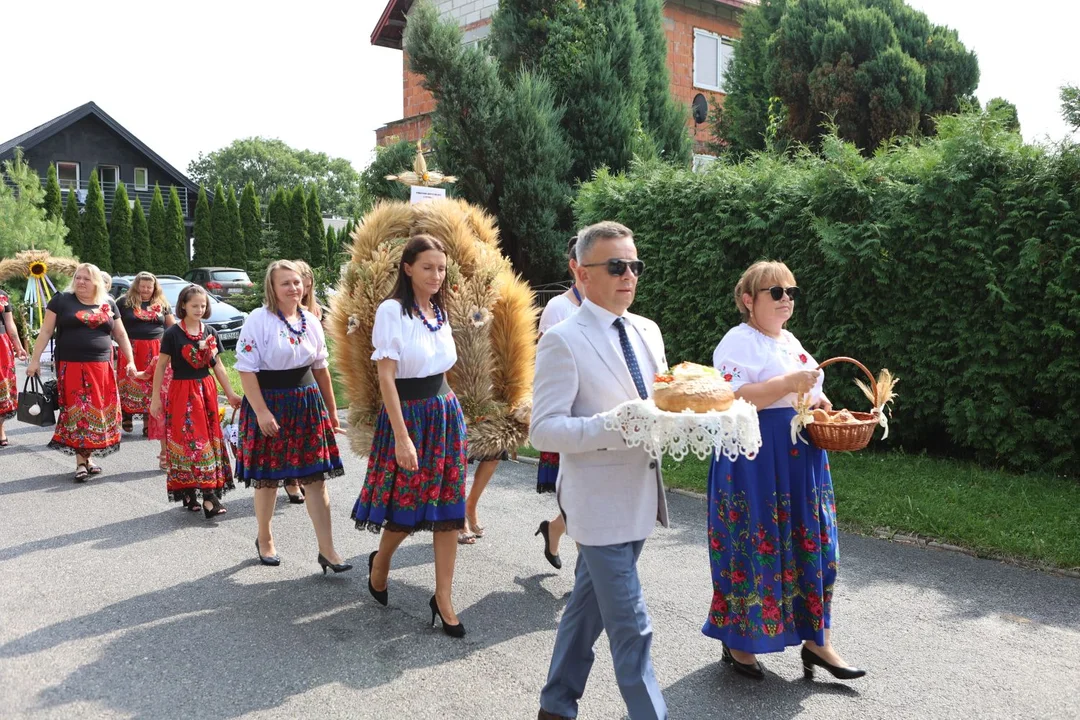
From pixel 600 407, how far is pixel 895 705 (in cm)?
199

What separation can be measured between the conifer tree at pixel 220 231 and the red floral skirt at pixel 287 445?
114 feet

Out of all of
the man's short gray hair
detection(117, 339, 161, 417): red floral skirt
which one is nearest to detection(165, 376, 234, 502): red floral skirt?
detection(117, 339, 161, 417): red floral skirt

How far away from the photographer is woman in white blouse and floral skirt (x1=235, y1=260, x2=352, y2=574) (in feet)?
18.5

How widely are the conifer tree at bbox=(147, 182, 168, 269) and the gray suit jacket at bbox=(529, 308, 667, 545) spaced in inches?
1487

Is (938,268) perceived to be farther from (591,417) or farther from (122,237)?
(122,237)

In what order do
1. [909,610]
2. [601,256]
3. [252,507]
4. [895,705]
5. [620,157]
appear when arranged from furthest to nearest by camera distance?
[620,157]
[252,507]
[909,610]
[895,705]
[601,256]

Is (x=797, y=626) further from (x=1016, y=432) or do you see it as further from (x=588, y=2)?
(x=588, y=2)

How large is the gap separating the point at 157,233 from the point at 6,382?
3003cm

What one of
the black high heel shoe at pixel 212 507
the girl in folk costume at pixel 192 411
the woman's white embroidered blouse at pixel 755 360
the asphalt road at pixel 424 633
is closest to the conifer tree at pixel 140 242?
the girl in folk costume at pixel 192 411

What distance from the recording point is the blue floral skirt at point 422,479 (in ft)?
15.4

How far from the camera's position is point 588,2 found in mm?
16594

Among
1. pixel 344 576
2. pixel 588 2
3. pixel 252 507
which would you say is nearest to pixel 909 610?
pixel 344 576

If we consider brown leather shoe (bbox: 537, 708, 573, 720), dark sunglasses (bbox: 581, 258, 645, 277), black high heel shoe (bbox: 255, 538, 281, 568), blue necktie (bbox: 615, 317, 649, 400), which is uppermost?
dark sunglasses (bbox: 581, 258, 645, 277)

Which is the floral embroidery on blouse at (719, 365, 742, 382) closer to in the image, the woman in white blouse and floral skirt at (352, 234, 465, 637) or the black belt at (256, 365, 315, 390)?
the woman in white blouse and floral skirt at (352, 234, 465, 637)
